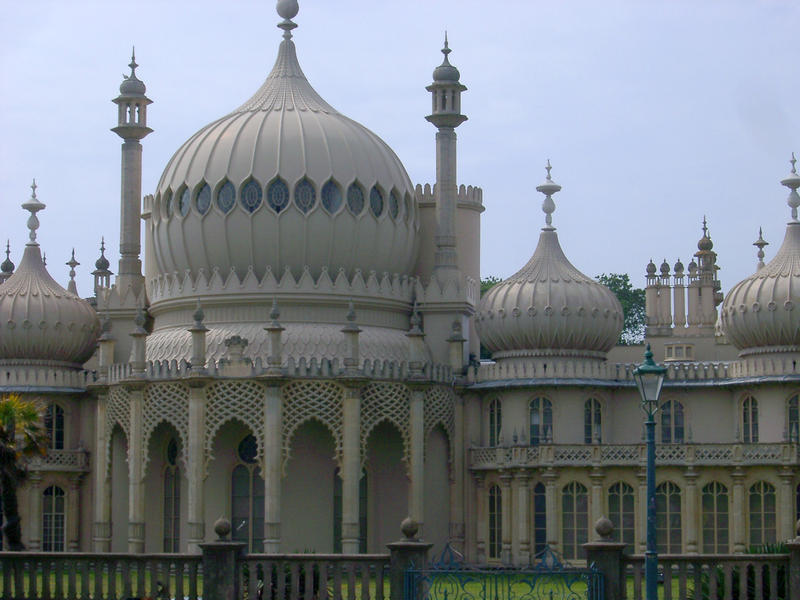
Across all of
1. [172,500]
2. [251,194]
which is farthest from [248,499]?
[251,194]

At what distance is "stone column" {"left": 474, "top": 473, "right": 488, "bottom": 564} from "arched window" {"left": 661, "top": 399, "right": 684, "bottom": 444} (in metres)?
5.34

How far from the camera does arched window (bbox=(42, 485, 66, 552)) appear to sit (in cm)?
5441

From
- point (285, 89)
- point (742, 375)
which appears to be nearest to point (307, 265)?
point (285, 89)

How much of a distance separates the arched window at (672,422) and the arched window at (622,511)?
2271 mm

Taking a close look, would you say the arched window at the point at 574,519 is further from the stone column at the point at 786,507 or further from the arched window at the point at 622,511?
the stone column at the point at 786,507

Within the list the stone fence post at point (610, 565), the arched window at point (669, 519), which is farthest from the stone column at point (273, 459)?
the stone fence post at point (610, 565)

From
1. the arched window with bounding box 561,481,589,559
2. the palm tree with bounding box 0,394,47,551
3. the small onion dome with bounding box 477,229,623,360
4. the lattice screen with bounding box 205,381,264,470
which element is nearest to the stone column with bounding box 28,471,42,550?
the palm tree with bounding box 0,394,47,551

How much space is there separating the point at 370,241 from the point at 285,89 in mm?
5634

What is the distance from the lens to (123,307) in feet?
181

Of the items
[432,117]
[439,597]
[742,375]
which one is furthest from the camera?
[432,117]

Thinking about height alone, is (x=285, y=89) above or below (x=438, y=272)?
above

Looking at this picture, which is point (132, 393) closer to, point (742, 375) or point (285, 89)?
point (285, 89)

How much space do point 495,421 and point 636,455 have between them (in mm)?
4709

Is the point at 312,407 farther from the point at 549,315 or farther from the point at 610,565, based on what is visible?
the point at 610,565
